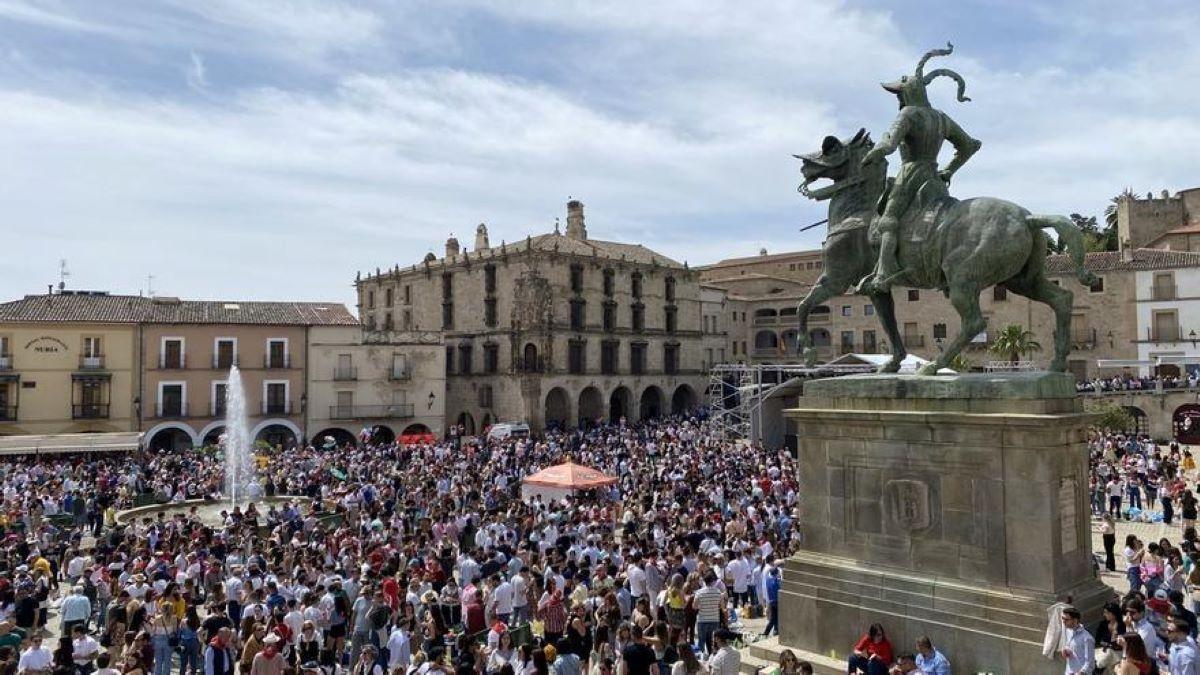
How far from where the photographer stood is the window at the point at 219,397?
39.6 m

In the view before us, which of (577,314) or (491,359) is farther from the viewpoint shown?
(577,314)

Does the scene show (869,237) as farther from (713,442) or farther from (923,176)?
(713,442)

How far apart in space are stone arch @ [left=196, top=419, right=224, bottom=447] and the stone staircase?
34950mm

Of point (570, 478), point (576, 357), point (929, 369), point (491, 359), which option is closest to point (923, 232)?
point (929, 369)

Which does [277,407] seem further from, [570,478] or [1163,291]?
[1163,291]

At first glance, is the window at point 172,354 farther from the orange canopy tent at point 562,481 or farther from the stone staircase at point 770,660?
the stone staircase at point 770,660

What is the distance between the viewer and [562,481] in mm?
19484

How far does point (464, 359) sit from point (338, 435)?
32.1ft

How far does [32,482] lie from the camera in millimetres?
23375

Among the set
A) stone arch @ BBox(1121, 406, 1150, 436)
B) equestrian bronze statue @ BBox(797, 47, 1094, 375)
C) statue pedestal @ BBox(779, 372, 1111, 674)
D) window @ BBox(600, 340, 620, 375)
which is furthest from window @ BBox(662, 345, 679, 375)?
statue pedestal @ BBox(779, 372, 1111, 674)

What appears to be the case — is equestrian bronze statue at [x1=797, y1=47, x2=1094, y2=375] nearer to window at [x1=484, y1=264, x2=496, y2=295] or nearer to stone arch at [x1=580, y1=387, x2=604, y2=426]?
window at [x1=484, y1=264, x2=496, y2=295]

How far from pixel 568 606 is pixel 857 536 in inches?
152

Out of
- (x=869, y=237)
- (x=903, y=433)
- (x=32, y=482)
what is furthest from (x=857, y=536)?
(x=32, y=482)

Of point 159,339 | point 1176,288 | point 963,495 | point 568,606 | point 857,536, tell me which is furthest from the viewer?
point 1176,288
